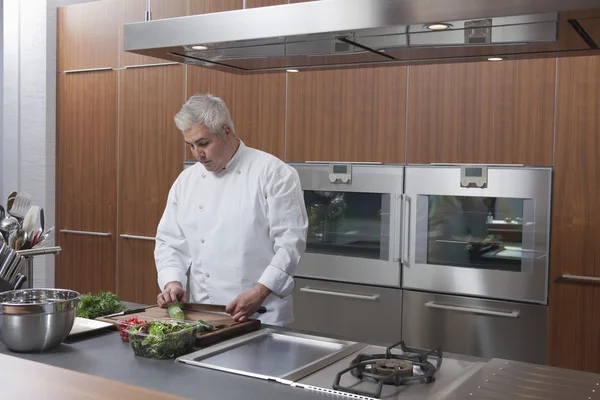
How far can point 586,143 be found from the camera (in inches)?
122

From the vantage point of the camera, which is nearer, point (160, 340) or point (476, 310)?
point (160, 340)

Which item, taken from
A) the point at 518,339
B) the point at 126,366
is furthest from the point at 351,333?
the point at 126,366

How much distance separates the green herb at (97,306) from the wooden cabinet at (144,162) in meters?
1.90

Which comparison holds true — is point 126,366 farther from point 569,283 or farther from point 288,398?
point 569,283

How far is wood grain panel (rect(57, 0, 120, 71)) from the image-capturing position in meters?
4.54

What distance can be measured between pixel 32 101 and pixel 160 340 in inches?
136

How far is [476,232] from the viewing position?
10.9 ft

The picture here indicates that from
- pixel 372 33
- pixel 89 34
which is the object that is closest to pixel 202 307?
pixel 372 33

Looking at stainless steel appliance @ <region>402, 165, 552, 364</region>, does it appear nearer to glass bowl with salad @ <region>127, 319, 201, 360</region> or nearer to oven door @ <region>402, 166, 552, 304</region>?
oven door @ <region>402, 166, 552, 304</region>

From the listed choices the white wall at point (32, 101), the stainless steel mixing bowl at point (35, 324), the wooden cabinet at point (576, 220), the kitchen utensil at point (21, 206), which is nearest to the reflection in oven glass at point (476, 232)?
the wooden cabinet at point (576, 220)

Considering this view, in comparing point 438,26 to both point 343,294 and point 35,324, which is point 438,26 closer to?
point 35,324

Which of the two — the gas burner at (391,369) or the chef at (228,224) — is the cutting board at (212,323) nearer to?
the chef at (228,224)

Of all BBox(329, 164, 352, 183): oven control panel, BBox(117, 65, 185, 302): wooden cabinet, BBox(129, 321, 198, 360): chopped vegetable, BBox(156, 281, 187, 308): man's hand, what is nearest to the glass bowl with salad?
BBox(129, 321, 198, 360): chopped vegetable

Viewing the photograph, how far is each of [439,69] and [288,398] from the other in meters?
2.22
